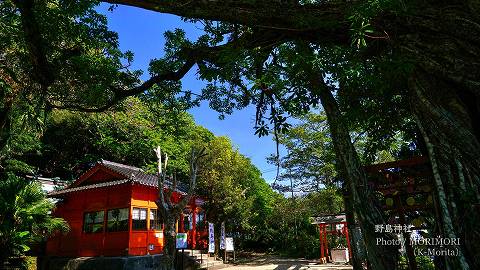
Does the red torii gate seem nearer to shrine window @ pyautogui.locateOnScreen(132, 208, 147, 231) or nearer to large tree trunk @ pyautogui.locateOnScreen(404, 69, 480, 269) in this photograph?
shrine window @ pyautogui.locateOnScreen(132, 208, 147, 231)

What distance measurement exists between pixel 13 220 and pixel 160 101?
7.73 m

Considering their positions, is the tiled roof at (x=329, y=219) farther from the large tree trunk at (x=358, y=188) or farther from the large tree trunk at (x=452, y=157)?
the large tree trunk at (x=452, y=157)

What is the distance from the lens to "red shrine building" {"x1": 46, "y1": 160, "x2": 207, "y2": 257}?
646 inches

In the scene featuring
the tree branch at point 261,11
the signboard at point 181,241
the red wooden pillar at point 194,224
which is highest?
the tree branch at point 261,11

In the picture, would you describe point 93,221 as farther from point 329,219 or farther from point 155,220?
point 329,219

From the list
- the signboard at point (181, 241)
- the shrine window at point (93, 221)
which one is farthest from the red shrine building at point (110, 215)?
the signboard at point (181, 241)

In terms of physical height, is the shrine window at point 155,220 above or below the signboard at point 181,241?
above

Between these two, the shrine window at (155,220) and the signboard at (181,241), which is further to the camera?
the shrine window at (155,220)

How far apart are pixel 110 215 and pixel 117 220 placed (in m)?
0.57

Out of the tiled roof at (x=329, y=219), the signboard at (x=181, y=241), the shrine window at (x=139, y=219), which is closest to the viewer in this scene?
the signboard at (x=181, y=241)

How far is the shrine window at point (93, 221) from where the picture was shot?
17472 millimetres

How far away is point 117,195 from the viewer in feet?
56.2

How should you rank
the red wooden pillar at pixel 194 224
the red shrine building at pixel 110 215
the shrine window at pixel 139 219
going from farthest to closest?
the red wooden pillar at pixel 194 224
the shrine window at pixel 139 219
the red shrine building at pixel 110 215

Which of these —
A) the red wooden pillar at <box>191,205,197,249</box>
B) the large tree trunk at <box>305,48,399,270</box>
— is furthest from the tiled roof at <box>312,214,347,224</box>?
the large tree trunk at <box>305,48,399,270</box>
